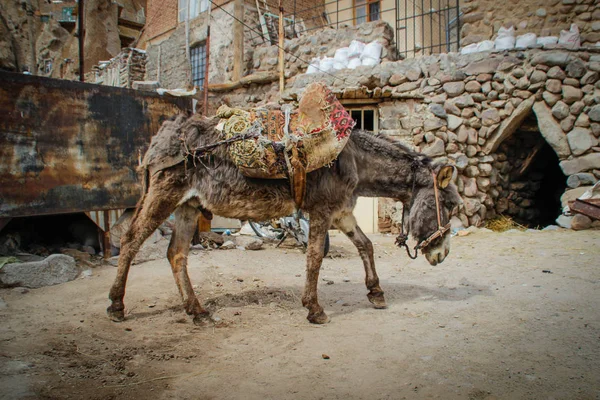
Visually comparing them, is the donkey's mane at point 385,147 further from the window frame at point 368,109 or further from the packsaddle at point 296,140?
the window frame at point 368,109

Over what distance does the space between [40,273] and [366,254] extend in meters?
4.01

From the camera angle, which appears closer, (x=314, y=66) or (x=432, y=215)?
(x=432, y=215)

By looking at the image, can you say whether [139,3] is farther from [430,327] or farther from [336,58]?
[430,327]

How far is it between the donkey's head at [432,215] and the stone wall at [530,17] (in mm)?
7127

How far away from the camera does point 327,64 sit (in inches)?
398

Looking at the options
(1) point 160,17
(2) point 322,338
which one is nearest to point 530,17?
(2) point 322,338

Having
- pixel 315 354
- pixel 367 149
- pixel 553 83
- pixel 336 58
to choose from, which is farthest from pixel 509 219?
pixel 315 354

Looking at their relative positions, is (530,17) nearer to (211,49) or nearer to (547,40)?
(547,40)

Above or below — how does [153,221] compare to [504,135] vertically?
below

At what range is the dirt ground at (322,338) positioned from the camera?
2.54 metres

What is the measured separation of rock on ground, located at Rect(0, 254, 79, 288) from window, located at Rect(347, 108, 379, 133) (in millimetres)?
6767

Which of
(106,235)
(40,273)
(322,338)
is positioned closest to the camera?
(322,338)

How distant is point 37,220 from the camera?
682 centimetres

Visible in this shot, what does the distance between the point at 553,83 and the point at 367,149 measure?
6.48 metres
